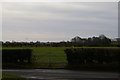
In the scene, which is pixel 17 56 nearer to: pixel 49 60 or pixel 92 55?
pixel 49 60

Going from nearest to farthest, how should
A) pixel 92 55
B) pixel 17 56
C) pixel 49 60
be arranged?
1. pixel 92 55
2. pixel 17 56
3. pixel 49 60

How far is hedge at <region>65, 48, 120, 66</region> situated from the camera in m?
16.5

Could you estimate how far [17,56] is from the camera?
18.2 metres

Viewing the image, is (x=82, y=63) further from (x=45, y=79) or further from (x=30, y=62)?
(x=45, y=79)

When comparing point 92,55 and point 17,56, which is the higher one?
point 92,55

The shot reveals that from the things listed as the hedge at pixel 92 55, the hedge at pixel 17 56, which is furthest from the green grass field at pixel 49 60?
the hedge at pixel 92 55

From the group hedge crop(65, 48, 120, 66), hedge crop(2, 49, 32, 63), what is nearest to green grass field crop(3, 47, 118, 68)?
hedge crop(2, 49, 32, 63)

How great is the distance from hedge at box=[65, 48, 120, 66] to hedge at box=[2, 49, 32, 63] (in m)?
3.06

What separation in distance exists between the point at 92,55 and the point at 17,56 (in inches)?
219

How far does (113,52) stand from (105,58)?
676mm

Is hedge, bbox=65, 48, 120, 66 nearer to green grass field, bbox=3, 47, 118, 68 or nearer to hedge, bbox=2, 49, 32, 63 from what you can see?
green grass field, bbox=3, 47, 118, 68

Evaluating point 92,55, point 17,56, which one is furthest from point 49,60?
point 92,55

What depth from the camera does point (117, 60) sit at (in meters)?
16.2

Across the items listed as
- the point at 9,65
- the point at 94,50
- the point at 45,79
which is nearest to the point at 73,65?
the point at 94,50
